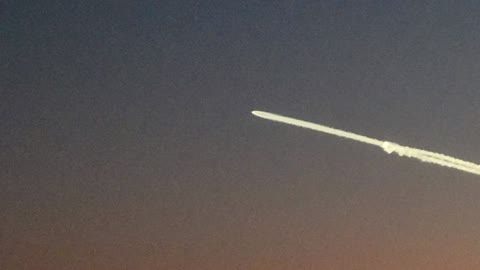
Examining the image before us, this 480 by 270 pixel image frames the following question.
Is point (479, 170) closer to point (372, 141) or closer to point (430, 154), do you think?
point (430, 154)

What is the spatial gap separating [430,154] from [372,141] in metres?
0.94

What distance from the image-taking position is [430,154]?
38.7ft

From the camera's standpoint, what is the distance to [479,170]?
1073 cm

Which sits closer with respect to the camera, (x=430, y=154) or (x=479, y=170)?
(x=479, y=170)

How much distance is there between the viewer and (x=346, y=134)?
12211 mm

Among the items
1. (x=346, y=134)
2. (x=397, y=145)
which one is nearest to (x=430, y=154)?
(x=397, y=145)

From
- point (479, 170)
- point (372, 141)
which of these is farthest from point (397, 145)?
point (479, 170)

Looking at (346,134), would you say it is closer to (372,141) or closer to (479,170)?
(372,141)

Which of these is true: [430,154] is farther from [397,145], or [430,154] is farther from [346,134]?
[346,134]

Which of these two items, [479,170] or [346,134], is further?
[346,134]

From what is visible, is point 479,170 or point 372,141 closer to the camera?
point 479,170

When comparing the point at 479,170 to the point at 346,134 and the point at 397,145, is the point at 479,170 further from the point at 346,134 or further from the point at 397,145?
the point at 346,134

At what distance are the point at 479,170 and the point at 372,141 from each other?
1916 mm

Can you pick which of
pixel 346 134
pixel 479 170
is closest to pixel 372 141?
pixel 346 134
